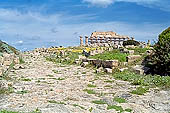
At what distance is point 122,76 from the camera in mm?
12422

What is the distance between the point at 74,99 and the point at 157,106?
8.39 ft

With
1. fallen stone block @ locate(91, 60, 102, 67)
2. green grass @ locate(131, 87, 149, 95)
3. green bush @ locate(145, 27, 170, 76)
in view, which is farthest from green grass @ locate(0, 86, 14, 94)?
fallen stone block @ locate(91, 60, 102, 67)

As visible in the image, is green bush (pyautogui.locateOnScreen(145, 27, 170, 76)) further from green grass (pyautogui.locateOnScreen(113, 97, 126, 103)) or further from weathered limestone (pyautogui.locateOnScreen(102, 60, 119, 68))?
green grass (pyautogui.locateOnScreen(113, 97, 126, 103))

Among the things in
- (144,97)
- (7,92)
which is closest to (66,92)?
(7,92)

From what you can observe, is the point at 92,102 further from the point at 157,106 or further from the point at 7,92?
the point at 7,92

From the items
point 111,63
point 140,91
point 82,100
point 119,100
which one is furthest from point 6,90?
point 111,63

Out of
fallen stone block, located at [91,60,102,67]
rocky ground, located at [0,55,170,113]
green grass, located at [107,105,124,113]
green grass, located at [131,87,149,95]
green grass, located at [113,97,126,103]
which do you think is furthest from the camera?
fallen stone block, located at [91,60,102,67]

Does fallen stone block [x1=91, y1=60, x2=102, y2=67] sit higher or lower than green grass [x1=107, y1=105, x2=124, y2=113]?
higher

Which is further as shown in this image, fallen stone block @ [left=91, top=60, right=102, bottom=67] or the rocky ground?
fallen stone block @ [left=91, top=60, right=102, bottom=67]

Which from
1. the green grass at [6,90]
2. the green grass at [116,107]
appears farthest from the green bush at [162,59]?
the green grass at [6,90]

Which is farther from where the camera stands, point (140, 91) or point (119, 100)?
point (140, 91)

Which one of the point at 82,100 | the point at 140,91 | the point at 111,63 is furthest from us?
the point at 111,63

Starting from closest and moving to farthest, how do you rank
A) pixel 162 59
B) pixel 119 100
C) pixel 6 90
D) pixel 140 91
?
pixel 119 100 < pixel 6 90 < pixel 140 91 < pixel 162 59

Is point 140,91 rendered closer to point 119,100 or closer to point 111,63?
point 119,100
